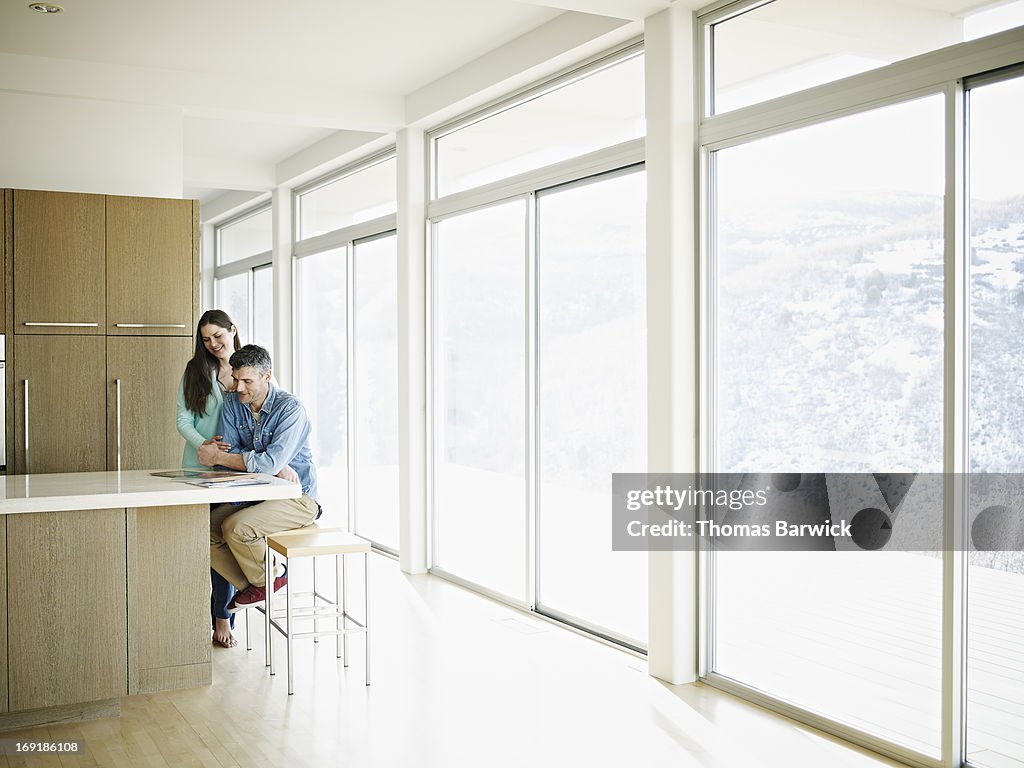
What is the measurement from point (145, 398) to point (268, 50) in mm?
2021

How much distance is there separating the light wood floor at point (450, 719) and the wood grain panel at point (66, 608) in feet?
0.52

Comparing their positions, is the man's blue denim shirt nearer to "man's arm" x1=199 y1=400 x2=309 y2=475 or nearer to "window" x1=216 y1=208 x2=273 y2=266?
"man's arm" x1=199 y1=400 x2=309 y2=475

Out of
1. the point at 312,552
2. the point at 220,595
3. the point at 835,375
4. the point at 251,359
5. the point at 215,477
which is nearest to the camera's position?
the point at 835,375

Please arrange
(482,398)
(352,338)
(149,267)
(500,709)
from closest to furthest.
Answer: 1. (500,709)
2. (149,267)
3. (482,398)
4. (352,338)

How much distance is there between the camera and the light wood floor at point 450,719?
3.26m

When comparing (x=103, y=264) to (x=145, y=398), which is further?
(x=145, y=398)

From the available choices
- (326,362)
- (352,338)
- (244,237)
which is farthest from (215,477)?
(244,237)

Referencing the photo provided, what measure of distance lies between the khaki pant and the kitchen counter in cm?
35

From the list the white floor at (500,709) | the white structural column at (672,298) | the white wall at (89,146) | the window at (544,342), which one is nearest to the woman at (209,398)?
the white floor at (500,709)

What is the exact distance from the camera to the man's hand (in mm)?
4449

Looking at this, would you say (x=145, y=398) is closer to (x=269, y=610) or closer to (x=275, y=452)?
(x=275, y=452)

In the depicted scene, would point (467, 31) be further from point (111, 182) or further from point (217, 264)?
point (217, 264)

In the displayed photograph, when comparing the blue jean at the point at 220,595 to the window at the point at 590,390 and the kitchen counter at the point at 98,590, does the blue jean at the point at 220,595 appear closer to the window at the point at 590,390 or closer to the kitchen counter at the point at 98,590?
the kitchen counter at the point at 98,590

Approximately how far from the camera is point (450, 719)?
Result: 11.9 ft
